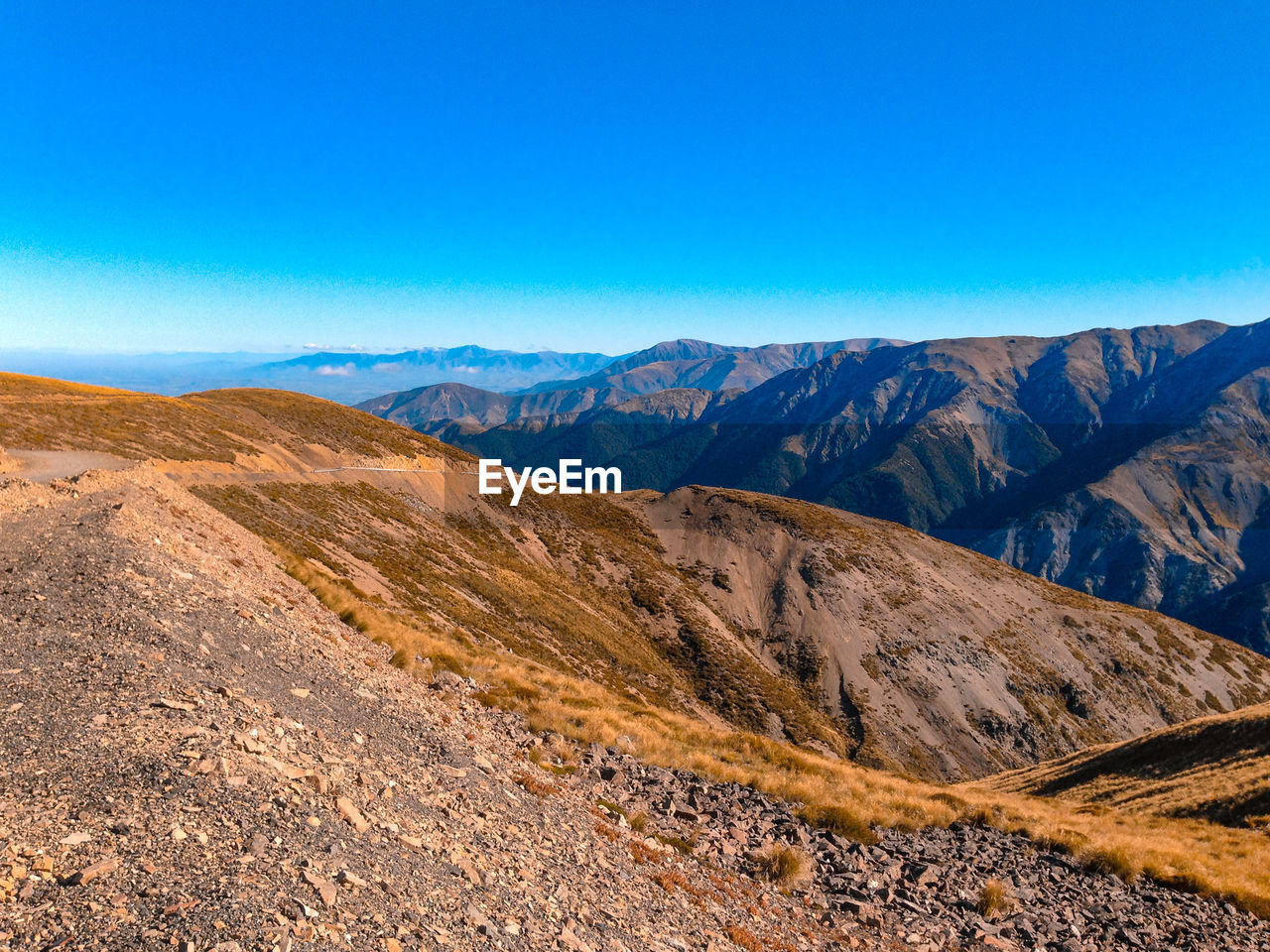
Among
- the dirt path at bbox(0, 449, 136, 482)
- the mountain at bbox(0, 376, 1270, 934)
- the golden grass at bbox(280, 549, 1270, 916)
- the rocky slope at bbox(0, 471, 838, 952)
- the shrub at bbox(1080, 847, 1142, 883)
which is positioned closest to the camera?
the rocky slope at bbox(0, 471, 838, 952)

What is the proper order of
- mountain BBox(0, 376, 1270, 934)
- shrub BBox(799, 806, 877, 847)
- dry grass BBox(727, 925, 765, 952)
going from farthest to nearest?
shrub BBox(799, 806, 877, 847) → dry grass BBox(727, 925, 765, 952) → mountain BBox(0, 376, 1270, 934)

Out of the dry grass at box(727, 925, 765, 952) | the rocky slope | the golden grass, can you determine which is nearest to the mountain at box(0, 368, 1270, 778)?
the golden grass

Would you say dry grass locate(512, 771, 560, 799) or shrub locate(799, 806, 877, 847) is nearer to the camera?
dry grass locate(512, 771, 560, 799)

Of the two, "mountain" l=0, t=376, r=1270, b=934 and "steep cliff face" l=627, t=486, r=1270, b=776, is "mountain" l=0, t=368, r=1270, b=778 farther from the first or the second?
"mountain" l=0, t=376, r=1270, b=934

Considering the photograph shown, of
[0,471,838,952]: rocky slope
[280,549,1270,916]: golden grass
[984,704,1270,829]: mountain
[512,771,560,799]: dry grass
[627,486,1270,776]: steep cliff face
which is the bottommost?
[627,486,1270,776]: steep cliff face

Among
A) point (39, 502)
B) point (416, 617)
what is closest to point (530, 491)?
point (416, 617)

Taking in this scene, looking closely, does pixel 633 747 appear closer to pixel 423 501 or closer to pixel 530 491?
pixel 423 501

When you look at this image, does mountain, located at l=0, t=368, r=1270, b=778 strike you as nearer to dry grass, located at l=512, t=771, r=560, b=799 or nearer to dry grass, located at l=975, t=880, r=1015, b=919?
dry grass, located at l=512, t=771, r=560, b=799

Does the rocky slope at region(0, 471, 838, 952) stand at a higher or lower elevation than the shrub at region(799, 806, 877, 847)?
higher
